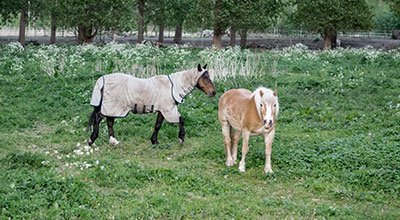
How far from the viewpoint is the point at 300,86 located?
1672cm

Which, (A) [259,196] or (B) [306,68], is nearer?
(A) [259,196]

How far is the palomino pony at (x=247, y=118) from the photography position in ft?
29.2

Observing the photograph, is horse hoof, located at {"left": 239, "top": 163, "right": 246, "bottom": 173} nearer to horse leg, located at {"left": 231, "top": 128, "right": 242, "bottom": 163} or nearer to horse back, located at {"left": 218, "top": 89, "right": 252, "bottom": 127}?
horse leg, located at {"left": 231, "top": 128, "right": 242, "bottom": 163}

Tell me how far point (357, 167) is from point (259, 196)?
6.76 ft

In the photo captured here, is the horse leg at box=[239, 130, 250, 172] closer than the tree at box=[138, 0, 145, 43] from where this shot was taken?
Yes

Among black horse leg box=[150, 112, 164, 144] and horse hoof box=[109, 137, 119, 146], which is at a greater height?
black horse leg box=[150, 112, 164, 144]

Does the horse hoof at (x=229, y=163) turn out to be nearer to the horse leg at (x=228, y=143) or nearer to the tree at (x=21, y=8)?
the horse leg at (x=228, y=143)

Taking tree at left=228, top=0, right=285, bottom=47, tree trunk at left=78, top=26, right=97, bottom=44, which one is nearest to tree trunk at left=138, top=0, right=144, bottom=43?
tree trunk at left=78, top=26, right=97, bottom=44

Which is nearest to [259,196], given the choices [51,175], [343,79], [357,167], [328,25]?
[357,167]

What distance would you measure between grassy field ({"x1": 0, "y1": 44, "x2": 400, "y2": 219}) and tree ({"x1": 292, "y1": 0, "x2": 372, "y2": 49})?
50.9 feet

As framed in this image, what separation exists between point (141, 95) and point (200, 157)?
63.1 inches

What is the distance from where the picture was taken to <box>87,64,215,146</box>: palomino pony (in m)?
10.7

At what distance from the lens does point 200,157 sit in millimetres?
10125

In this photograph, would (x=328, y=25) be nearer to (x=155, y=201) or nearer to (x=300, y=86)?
(x=300, y=86)
